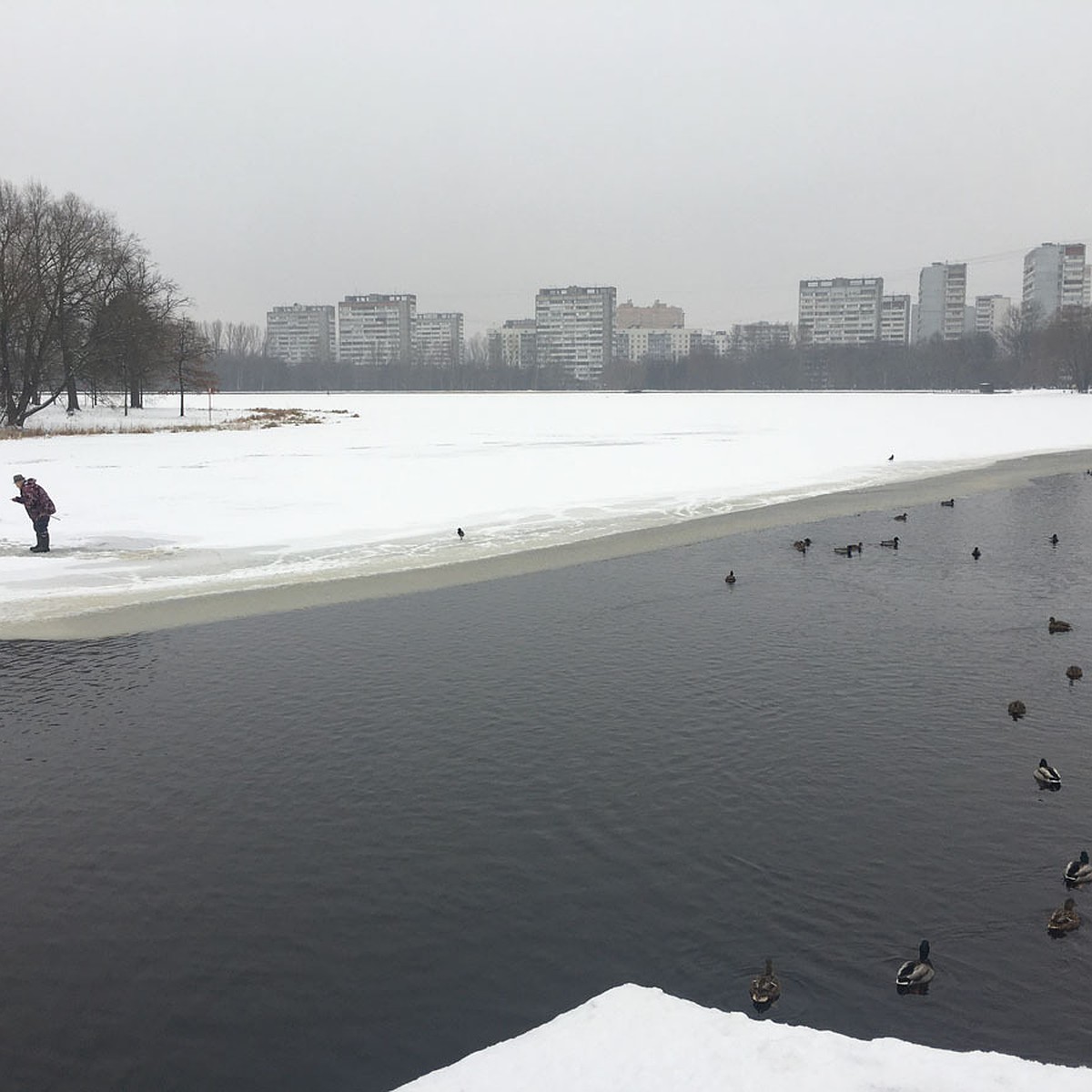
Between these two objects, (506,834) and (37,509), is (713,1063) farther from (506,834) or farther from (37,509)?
(37,509)

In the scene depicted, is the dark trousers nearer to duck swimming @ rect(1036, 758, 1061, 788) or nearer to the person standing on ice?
the person standing on ice

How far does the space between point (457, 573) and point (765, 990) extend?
49.3 feet

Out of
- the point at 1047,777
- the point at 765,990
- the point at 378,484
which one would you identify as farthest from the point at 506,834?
the point at 378,484

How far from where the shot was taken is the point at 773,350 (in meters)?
194

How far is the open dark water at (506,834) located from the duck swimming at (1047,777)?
0.23 m

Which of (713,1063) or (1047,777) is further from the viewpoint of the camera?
(1047,777)

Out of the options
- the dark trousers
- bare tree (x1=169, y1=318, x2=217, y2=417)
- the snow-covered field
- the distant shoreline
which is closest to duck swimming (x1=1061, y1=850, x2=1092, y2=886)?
the distant shoreline

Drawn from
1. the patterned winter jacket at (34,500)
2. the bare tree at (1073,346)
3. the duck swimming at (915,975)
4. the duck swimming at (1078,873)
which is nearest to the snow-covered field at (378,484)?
the patterned winter jacket at (34,500)

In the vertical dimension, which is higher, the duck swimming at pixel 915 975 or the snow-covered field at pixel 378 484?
the snow-covered field at pixel 378 484

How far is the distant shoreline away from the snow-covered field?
45cm

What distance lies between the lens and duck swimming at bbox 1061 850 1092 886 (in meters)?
8.85

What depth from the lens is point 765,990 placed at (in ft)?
23.9

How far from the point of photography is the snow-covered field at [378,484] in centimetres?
2189

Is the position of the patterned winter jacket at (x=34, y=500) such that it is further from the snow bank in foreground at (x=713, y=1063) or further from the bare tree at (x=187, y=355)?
the bare tree at (x=187, y=355)
